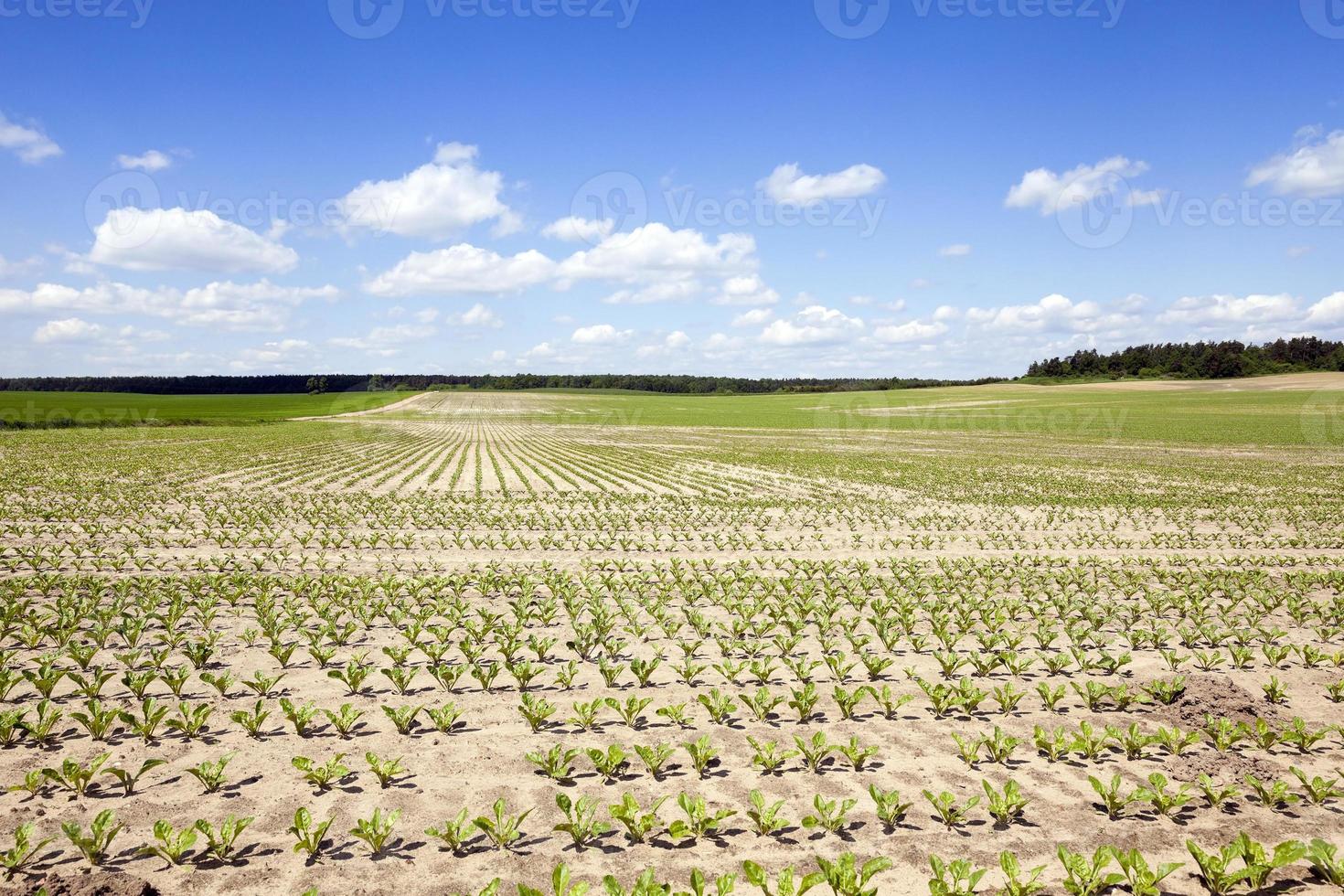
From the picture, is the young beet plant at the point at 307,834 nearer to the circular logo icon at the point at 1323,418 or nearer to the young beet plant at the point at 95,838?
the young beet plant at the point at 95,838

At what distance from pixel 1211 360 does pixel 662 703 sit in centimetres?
19709

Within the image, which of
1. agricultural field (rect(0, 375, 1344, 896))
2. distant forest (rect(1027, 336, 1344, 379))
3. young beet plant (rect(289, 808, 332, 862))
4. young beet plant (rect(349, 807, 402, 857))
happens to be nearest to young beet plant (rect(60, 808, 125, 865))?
agricultural field (rect(0, 375, 1344, 896))

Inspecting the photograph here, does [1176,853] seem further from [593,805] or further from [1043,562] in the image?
[1043,562]

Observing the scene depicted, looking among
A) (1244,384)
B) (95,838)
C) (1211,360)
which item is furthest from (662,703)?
(1211,360)

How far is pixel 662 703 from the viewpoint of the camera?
8828mm

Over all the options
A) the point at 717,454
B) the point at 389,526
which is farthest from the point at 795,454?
the point at 389,526

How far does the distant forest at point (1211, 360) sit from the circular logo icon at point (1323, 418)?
48822mm

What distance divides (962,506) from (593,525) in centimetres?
1610

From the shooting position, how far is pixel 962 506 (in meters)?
28.2

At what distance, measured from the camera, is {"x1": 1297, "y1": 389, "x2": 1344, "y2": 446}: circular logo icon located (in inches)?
2437

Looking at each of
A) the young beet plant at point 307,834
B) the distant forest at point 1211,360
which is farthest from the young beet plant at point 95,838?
the distant forest at point 1211,360

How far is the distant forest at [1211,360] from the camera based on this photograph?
504ft

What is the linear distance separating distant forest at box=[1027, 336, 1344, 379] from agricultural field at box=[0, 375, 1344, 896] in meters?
169

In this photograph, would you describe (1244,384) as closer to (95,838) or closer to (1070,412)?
(1070,412)
